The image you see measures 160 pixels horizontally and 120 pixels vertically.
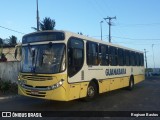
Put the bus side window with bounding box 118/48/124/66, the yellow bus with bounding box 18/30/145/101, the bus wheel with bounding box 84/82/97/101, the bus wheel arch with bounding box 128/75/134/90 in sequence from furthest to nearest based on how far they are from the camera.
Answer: the bus wheel arch with bounding box 128/75/134/90, the bus side window with bounding box 118/48/124/66, the bus wheel with bounding box 84/82/97/101, the yellow bus with bounding box 18/30/145/101

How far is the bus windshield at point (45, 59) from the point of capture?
11773mm

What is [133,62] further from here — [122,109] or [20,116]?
[20,116]

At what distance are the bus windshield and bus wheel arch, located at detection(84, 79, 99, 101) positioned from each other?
2.80 m

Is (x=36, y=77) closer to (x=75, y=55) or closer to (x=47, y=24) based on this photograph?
(x=75, y=55)

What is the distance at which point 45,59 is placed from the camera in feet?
39.3

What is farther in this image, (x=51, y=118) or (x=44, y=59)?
(x=44, y=59)

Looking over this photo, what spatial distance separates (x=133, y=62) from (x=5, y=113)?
13894 mm

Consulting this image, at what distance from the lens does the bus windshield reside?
1177cm

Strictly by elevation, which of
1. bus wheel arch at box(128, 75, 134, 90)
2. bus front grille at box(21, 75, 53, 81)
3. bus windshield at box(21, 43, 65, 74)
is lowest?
bus wheel arch at box(128, 75, 134, 90)

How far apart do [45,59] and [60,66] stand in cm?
72

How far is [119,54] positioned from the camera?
19062mm

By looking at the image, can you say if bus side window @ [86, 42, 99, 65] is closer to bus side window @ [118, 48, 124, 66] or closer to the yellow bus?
the yellow bus

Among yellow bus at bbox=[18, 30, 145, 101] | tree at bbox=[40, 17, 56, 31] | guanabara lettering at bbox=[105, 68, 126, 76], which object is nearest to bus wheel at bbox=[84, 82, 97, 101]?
yellow bus at bbox=[18, 30, 145, 101]

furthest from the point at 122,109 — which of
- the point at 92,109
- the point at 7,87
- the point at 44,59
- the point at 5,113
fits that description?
the point at 7,87
